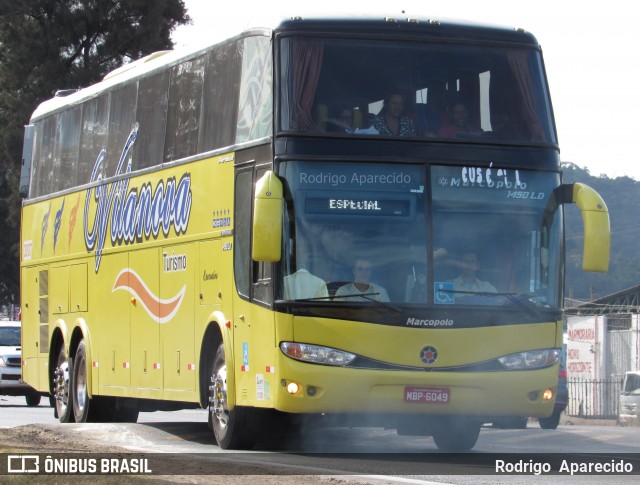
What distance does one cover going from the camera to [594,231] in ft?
43.2

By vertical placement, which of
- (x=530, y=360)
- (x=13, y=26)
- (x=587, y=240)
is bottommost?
(x=530, y=360)

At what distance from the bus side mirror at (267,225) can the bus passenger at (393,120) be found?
52.3 inches

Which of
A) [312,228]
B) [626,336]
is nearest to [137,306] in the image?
[312,228]

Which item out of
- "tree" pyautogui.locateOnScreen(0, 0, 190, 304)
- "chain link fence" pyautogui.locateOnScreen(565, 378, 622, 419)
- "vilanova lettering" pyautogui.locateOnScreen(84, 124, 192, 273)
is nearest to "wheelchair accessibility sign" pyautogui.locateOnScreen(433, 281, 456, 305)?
"vilanova lettering" pyautogui.locateOnScreen(84, 124, 192, 273)

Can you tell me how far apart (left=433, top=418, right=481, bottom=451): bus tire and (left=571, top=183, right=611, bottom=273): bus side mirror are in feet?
7.82

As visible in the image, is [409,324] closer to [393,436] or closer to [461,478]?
[461,478]

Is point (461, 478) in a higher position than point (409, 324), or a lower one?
lower

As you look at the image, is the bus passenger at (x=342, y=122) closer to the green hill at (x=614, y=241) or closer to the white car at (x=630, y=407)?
the white car at (x=630, y=407)

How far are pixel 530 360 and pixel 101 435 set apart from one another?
19.7 ft

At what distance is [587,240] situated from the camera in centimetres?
1320

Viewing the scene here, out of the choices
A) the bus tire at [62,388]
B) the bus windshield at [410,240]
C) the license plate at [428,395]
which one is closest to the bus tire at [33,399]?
the bus tire at [62,388]

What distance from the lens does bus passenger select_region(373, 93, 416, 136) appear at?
13.8 meters

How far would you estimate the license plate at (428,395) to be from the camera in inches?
525

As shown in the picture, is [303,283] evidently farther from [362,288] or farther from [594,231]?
[594,231]
